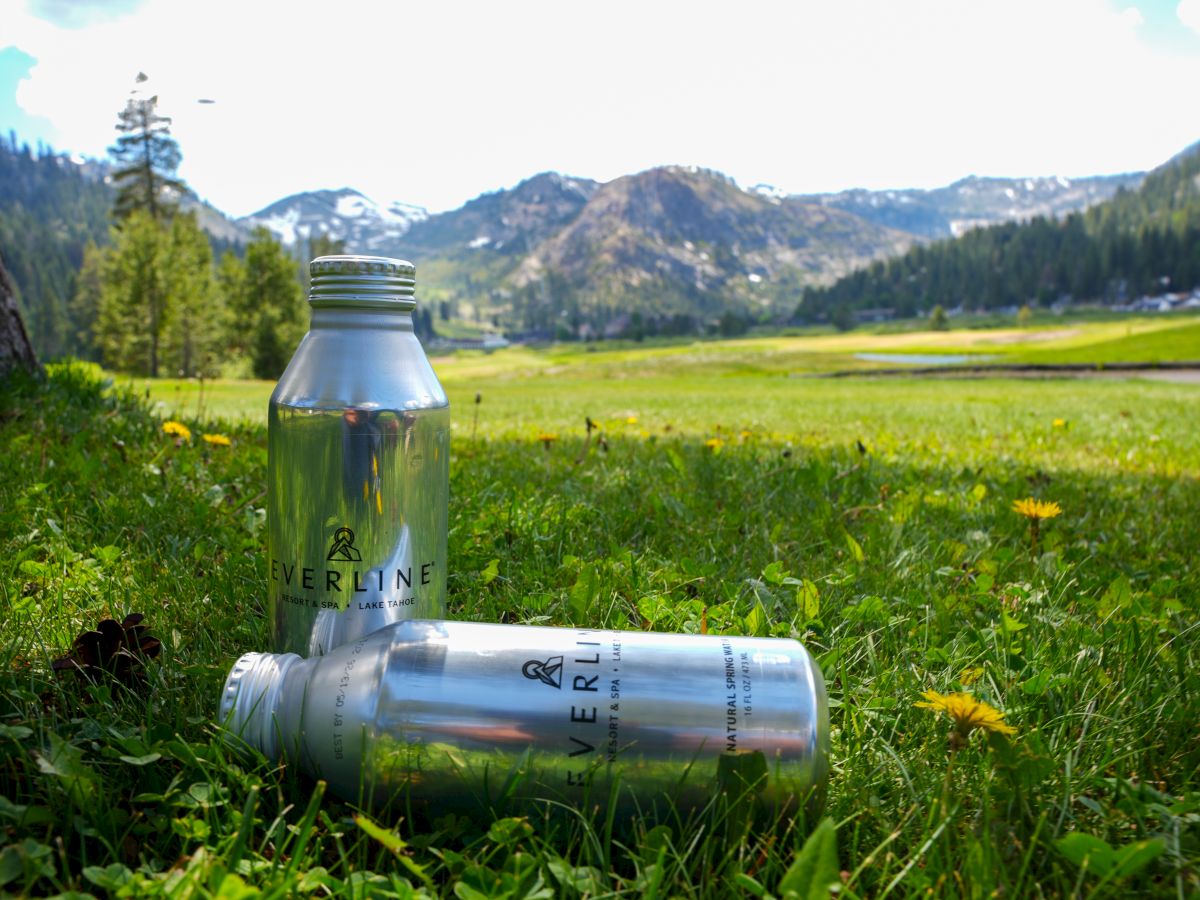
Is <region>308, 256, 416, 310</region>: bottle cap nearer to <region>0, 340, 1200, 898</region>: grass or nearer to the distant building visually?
<region>0, 340, 1200, 898</region>: grass

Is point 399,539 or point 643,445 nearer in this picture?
point 399,539

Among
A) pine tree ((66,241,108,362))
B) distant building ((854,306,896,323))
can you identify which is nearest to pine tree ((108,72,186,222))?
pine tree ((66,241,108,362))

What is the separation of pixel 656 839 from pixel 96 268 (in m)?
133

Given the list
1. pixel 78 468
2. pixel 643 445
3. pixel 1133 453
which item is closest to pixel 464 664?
pixel 78 468

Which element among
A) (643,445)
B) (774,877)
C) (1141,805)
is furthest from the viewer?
(643,445)

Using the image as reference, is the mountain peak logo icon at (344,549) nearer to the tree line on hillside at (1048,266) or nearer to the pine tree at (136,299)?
the pine tree at (136,299)

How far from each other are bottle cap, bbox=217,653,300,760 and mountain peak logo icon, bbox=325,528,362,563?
27cm

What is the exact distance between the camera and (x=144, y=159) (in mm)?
66375

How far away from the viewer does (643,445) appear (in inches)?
262

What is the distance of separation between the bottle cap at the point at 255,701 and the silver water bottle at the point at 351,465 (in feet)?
0.69

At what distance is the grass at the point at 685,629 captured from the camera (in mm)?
1419

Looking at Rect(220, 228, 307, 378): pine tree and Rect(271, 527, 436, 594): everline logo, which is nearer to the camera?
Rect(271, 527, 436, 594): everline logo

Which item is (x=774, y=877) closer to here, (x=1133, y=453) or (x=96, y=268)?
(x=1133, y=453)

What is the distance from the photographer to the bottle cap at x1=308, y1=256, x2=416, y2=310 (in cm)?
196
